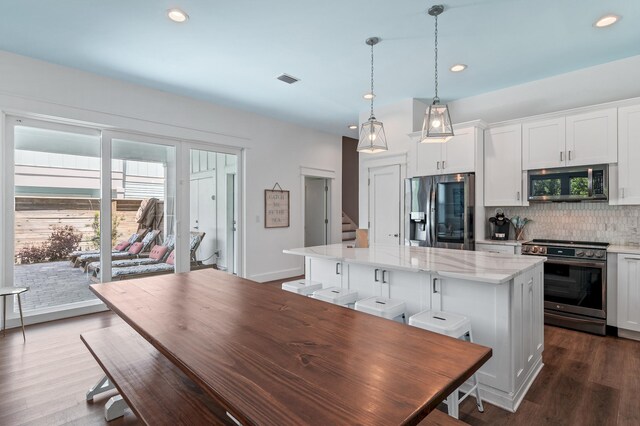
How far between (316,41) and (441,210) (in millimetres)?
2634

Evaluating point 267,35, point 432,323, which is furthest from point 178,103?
point 432,323

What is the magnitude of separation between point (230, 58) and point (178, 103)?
155 cm

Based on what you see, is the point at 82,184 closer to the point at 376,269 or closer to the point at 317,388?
the point at 376,269

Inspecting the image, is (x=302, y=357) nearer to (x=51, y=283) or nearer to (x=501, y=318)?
(x=501, y=318)

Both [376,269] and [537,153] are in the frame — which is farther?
[537,153]

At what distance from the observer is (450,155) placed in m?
4.37

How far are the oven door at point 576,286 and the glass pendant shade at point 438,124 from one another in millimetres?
2159

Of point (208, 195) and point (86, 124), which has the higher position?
point (86, 124)

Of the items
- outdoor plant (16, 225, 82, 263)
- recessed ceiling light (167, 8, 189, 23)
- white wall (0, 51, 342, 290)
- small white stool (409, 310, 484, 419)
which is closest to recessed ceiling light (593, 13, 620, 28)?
small white stool (409, 310, 484, 419)

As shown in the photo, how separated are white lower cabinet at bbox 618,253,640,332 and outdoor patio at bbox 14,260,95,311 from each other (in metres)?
6.00

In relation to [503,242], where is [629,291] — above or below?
below

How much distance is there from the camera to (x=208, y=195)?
5328mm

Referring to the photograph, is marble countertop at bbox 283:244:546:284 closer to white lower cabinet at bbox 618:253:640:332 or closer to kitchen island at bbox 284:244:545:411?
kitchen island at bbox 284:244:545:411

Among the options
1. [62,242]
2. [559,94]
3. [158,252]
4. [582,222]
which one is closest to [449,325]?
[582,222]
